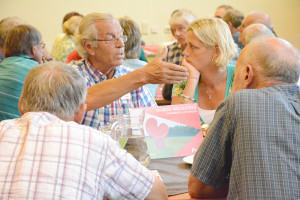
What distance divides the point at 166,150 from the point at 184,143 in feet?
0.38

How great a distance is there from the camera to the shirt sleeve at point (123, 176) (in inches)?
52.9

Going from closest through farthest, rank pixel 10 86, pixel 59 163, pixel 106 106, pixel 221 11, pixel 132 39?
pixel 59 163, pixel 106 106, pixel 10 86, pixel 132 39, pixel 221 11

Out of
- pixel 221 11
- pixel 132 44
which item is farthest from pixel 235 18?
pixel 132 44

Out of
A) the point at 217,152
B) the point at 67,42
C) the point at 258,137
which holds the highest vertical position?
the point at 258,137

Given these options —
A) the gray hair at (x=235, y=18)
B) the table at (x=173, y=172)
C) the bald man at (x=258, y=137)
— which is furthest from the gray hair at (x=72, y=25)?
the bald man at (x=258, y=137)

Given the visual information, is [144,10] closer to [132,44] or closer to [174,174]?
[132,44]

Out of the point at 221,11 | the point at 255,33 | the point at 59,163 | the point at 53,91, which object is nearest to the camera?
the point at 59,163

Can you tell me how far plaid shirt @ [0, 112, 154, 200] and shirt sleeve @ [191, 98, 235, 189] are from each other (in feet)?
1.04

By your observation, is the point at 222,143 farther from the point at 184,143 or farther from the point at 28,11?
the point at 28,11

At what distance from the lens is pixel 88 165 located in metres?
1.31

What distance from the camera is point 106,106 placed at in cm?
276

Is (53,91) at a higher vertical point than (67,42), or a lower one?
higher

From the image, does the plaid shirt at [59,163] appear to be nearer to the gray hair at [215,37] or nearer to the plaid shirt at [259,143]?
the plaid shirt at [259,143]

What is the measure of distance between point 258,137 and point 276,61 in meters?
0.31
